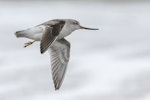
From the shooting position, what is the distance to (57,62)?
8742 millimetres

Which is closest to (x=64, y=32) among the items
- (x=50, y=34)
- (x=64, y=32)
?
(x=64, y=32)

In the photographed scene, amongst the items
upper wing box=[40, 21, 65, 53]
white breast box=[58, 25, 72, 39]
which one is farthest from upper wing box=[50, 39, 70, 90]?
upper wing box=[40, 21, 65, 53]

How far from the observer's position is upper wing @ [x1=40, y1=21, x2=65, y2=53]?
7102mm

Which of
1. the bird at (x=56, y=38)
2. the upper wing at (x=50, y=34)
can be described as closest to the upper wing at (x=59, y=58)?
the bird at (x=56, y=38)

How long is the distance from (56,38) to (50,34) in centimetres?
12

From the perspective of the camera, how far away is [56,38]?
295 inches

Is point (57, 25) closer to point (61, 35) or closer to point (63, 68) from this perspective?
point (61, 35)

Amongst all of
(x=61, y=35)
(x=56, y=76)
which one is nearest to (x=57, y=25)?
(x=61, y=35)

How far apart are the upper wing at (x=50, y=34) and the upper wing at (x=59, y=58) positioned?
767 millimetres

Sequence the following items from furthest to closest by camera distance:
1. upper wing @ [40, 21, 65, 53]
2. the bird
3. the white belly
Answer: the white belly, the bird, upper wing @ [40, 21, 65, 53]

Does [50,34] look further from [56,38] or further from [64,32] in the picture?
[64,32]

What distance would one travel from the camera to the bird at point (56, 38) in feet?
24.6

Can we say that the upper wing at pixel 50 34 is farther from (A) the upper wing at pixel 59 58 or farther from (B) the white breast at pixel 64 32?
(A) the upper wing at pixel 59 58

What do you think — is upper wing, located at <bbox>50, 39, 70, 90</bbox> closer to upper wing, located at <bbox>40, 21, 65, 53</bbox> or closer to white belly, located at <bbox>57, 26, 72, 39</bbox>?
white belly, located at <bbox>57, 26, 72, 39</bbox>
